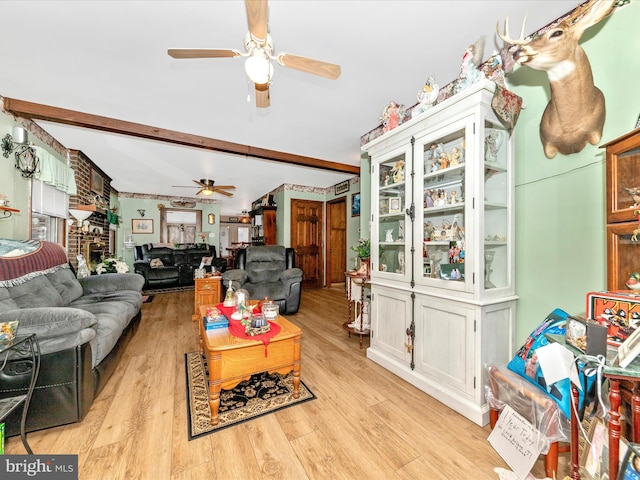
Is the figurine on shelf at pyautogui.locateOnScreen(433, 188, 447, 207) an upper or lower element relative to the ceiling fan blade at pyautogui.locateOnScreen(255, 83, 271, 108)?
lower

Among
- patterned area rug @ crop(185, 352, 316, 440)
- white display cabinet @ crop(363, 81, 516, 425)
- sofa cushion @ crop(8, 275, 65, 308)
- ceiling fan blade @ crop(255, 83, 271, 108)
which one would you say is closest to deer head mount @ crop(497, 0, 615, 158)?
white display cabinet @ crop(363, 81, 516, 425)

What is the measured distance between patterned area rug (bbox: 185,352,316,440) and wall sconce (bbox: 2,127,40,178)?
116 inches

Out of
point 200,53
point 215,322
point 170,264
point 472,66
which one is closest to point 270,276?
point 215,322

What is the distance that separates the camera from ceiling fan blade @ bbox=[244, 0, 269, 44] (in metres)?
1.23

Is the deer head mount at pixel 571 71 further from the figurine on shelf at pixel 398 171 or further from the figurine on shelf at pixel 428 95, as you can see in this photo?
the figurine on shelf at pixel 398 171

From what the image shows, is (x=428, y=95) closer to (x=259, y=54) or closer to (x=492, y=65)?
(x=492, y=65)

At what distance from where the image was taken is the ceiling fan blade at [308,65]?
163cm

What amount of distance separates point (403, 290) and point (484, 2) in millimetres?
2032

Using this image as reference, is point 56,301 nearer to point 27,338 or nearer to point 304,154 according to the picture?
point 27,338

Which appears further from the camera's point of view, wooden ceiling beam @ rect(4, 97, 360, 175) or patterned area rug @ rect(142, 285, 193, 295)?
patterned area rug @ rect(142, 285, 193, 295)

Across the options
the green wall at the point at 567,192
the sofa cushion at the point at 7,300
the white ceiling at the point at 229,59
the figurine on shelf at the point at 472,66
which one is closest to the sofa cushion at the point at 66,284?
the sofa cushion at the point at 7,300

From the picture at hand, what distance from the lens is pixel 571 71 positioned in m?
1.54

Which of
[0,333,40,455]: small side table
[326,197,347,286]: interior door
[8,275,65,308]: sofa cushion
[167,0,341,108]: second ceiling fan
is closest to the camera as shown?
[0,333,40,455]: small side table

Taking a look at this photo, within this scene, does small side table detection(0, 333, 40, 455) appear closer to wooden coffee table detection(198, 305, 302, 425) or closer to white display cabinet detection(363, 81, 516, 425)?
wooden coffee table detection(198, 305, 302, 425)
